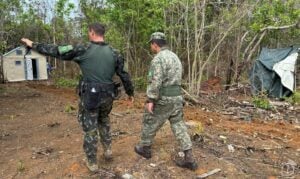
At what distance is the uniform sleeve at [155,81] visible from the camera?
4.59m

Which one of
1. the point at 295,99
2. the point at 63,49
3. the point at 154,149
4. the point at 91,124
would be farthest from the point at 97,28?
the point at 295,99

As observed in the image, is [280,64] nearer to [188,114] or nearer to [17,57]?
[188,114]

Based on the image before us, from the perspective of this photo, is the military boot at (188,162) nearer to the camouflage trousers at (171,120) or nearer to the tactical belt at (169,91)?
the camouflage trousers at (171,120)

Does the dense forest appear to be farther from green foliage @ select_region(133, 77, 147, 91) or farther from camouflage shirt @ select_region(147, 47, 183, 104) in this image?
camouflage shirt @ select_region(147, 47, 183, 104)

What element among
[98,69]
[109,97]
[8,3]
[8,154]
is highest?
[8,3]

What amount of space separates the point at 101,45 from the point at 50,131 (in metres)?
3.30

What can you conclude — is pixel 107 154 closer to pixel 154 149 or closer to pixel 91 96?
pixel 154 149

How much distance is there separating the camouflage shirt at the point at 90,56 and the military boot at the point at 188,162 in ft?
4.34

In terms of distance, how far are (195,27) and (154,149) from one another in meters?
5.56

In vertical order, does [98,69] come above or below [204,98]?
above

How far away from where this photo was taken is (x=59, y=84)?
18.0 meters

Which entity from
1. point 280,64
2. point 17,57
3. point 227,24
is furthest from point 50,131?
point 17,57

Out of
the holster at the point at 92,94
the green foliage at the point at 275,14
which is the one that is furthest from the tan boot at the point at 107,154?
the green foliage at the point at 275,14

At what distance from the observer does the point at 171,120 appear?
191 inches
